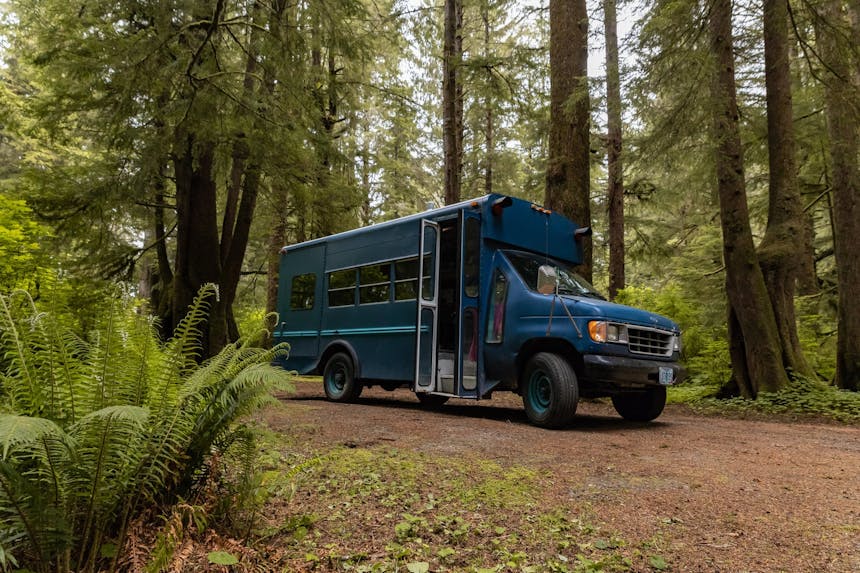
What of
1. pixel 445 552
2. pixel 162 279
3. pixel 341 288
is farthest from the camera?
pixel 162 279

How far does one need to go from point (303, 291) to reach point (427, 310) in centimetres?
360

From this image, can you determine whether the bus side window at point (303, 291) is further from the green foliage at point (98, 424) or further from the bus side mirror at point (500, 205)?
the green foliage at point (98, 424)

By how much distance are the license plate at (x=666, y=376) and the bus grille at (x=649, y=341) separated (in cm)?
21

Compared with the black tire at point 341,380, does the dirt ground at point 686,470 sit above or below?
below

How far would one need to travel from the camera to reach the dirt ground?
283 cm

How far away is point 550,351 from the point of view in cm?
679

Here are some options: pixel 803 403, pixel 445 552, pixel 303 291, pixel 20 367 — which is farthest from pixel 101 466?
pixel 803 403

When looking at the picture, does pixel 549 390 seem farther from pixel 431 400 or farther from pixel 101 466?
pixel 101 466

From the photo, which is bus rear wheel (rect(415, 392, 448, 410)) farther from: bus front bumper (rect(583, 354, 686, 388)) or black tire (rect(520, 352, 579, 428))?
bus front bumper (rect(583, 354, 686, 388))

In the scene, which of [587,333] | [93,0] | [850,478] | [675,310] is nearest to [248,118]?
[93,0]

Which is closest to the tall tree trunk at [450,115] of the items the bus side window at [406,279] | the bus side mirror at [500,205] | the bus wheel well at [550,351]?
the bus side window at [406,279]

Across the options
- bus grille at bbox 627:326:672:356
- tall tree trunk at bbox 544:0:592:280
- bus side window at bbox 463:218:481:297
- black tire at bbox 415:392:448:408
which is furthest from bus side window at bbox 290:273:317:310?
bus grille at bbox 627:326:672:356

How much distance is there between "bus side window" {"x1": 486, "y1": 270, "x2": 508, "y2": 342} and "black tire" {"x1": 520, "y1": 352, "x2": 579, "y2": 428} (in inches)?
26.9

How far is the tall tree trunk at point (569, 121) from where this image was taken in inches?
393
